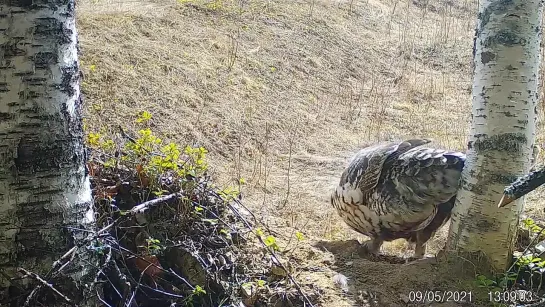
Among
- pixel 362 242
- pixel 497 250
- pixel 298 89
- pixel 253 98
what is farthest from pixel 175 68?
pixel 497 250

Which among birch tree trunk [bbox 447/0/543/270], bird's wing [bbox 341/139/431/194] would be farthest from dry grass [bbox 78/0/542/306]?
birch tree trunk [bbox 447/0/543/270]

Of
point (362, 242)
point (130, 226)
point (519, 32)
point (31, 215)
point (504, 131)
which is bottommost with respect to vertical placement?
point (362, 242)

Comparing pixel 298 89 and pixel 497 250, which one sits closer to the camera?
pixel 497 250

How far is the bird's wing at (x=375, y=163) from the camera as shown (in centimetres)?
390

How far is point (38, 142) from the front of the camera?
7.88ft

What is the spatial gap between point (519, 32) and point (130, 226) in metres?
2.30

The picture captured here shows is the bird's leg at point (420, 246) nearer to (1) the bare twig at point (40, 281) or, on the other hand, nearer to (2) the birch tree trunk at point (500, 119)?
(2) the birch tree trunk at point (500, 119)

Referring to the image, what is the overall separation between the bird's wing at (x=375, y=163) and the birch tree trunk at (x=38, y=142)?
77.3 inches

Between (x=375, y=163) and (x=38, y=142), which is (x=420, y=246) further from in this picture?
(x=38, y=142)

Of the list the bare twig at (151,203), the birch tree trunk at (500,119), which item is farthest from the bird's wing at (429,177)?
the bare twig at (151,203)

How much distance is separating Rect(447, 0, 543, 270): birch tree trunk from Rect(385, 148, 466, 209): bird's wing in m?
0.25

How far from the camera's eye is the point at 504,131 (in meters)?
3.26

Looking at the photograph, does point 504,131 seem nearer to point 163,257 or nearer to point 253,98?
point 163,257

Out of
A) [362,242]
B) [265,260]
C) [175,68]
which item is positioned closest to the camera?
[265,260]
